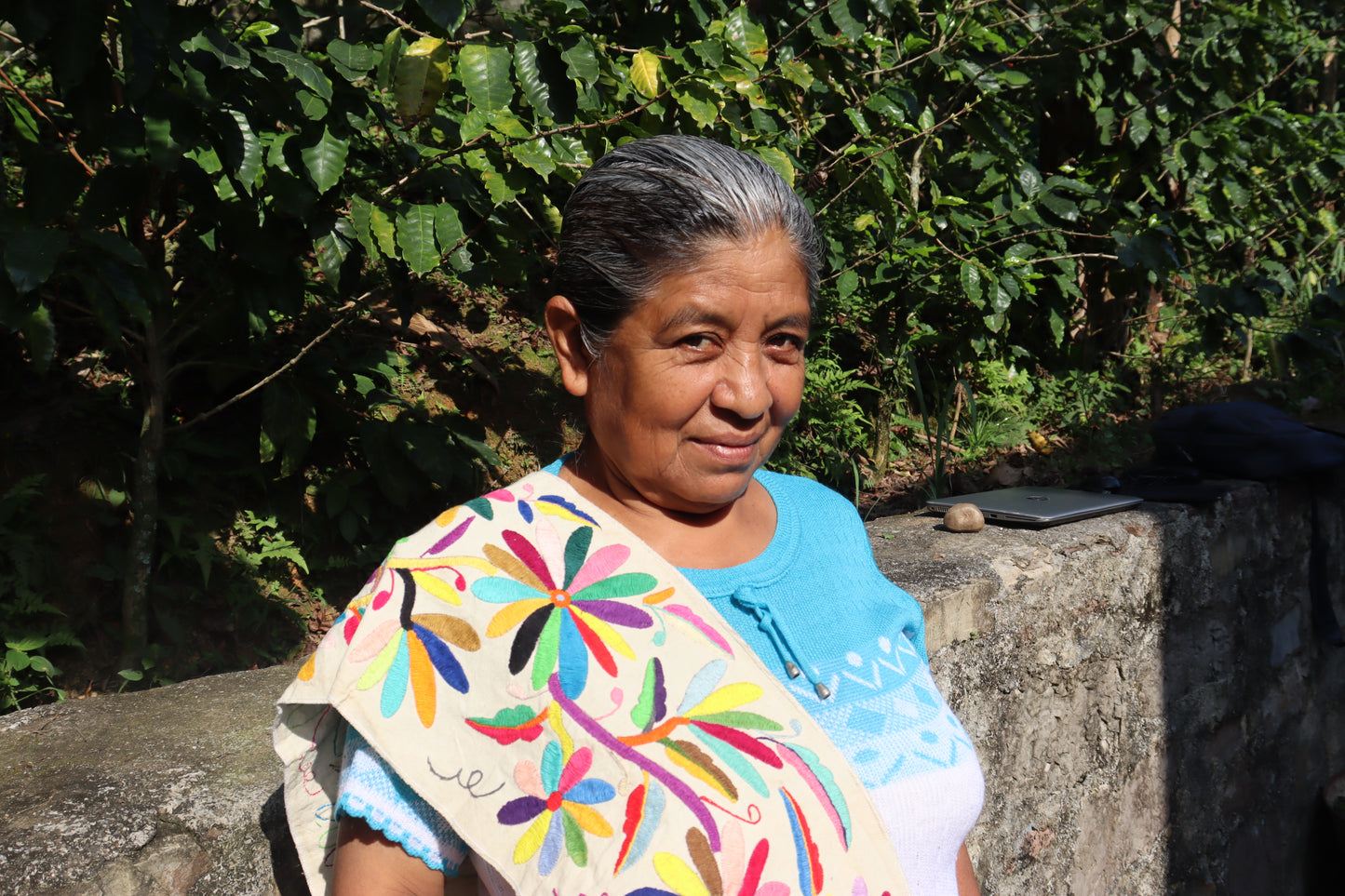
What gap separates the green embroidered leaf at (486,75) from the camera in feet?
5.77

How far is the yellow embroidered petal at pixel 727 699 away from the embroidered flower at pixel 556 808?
0.45 feet

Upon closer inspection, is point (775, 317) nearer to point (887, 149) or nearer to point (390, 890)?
point (390, 890)

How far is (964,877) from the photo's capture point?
144cm

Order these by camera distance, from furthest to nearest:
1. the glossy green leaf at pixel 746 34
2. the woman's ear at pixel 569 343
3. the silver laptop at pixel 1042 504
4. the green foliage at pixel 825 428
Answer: the green foliage at pixel 825 428 < the silver laptop at pixel 1042 504 < the glossy green leaf at pixel 746 34 < the woman's ear at pixel 569 343

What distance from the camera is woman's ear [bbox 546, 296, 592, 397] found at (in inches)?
51.6

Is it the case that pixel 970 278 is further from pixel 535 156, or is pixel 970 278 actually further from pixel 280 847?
pixel 280 847

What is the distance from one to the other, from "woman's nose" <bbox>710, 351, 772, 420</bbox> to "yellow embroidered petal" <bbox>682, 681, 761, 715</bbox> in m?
0.36

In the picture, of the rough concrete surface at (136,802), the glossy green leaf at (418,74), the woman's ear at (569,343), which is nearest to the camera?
the rough concrete surface at (136,802)

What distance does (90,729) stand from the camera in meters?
1.42

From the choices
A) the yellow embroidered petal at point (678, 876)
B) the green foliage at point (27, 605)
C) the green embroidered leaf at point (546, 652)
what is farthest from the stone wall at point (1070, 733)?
the green foliage at point (27, 605)

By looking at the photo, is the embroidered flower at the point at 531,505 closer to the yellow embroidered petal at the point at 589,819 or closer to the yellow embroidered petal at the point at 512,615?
the yellow embroidered petal at the point at 512,615

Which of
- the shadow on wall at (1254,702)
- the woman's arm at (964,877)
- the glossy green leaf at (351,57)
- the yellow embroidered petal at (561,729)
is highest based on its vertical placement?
the glossy green leaf at (351,57)

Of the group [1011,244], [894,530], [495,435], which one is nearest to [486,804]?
[894,530]

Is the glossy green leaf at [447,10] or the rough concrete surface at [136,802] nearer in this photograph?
the rough concrete surface at [136,802]
